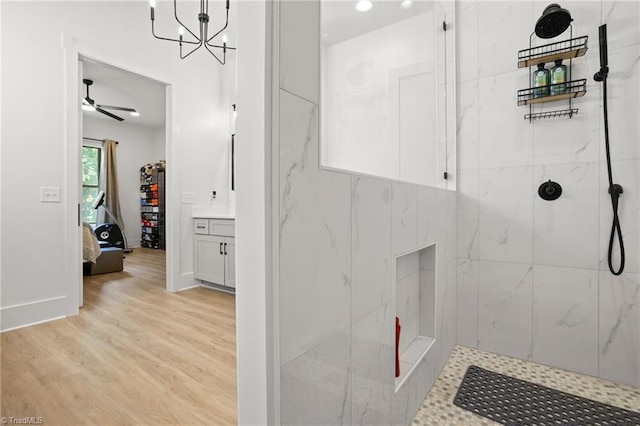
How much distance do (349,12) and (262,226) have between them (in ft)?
2.95

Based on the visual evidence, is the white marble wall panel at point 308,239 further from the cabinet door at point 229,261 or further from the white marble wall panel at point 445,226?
the cabinet door at point 229,261

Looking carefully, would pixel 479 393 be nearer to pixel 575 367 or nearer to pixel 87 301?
pixel 575 367

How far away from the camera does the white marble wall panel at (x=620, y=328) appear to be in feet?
5.66

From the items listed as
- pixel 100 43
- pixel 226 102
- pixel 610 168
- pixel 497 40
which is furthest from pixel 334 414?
pixel 226 102

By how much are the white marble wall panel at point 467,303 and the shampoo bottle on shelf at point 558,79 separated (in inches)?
45.5

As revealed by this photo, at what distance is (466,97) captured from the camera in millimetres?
2191

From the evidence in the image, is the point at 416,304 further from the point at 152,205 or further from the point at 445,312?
the point at 152,205

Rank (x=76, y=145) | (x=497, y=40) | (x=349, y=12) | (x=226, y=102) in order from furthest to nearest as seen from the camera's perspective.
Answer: (x=226, y=102)
(x=76, y=145)
(x=497, y=40)
(x=349, y=12)

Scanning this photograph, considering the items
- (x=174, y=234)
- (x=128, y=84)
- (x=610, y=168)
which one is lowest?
(x=174, y=234)

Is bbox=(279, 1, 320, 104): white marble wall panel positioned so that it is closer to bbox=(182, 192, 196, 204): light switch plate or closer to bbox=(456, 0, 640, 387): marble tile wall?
bbox=(456, 0, 640, 387): marble tile wall

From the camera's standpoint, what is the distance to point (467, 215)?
2.20 meters

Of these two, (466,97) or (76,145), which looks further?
(76,145)

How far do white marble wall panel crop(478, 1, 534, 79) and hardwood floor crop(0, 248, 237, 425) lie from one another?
8.22 feet

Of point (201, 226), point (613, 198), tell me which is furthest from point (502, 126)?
point (201, 226)
